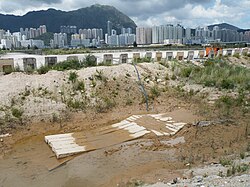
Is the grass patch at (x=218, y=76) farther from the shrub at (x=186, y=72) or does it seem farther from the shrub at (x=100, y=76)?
the shrub at (x=100, y=76)

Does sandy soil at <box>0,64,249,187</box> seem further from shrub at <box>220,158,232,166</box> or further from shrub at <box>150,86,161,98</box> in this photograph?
shrub at <box>220,158,232,166</box>

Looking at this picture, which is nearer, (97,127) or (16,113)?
(97,127)

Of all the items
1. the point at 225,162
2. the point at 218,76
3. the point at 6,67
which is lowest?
the point at 225,162

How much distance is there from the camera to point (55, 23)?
646 ft

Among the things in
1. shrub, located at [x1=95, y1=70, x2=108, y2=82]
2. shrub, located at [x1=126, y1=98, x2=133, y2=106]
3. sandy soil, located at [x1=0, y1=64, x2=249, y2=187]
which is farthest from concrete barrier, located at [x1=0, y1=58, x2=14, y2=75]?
shrub, located at [x1=126, y1=98, x2=133, y2=106]

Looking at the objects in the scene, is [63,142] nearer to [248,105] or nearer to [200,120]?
[200,120]

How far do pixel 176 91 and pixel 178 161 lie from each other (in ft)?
25.0

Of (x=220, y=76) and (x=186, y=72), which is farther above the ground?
(x=186, y=72)

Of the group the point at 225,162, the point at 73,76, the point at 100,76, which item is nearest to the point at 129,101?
the point at 100,76

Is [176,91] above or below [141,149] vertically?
above

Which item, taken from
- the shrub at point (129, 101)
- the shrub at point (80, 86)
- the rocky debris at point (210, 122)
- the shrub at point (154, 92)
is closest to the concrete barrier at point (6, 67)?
the shrub at point (80, 86)

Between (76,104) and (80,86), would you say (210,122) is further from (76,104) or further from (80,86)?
(80,86)

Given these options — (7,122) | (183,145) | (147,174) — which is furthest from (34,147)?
(183,145)

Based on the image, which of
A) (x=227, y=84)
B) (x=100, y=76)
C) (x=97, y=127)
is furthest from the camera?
(x=227, y=84)
